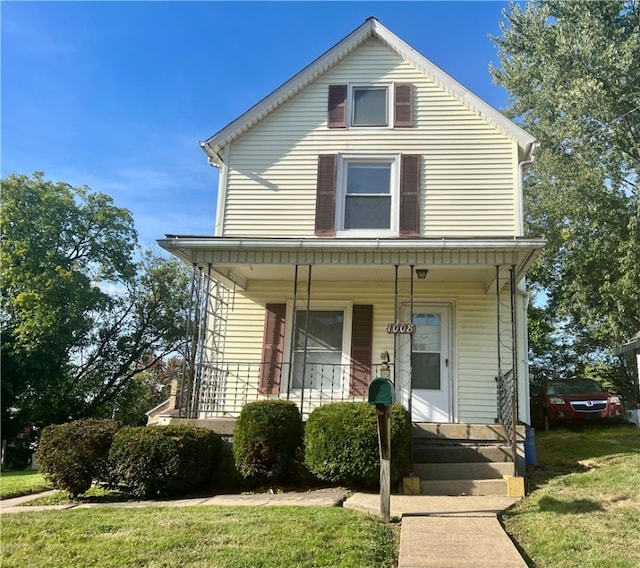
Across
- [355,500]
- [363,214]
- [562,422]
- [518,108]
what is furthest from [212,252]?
[518,108]

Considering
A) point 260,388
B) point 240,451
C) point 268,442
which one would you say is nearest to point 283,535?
point 268,442

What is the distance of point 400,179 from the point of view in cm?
1023

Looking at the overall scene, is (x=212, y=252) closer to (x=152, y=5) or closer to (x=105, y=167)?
(x=152, y=5)

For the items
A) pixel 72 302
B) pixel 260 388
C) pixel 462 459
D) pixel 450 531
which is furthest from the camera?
pixel 72 302

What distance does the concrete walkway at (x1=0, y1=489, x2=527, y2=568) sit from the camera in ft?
13.0

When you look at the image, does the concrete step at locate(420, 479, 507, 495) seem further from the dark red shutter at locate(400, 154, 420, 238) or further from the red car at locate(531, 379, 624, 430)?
the red car at locate(531, 379, 624, 430)

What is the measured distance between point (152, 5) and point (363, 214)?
5.12 m

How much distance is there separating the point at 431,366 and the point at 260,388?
10.2 ft

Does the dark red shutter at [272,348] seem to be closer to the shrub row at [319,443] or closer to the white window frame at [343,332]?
the white window frame at [343,332]

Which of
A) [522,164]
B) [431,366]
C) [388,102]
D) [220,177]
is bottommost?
[431,366]

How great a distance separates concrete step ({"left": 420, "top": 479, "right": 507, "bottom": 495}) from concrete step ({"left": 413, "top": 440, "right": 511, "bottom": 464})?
0.51 m

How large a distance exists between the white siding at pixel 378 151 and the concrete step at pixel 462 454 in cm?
407

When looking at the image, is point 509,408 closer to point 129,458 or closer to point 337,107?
point 129,458

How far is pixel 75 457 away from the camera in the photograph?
682cm
